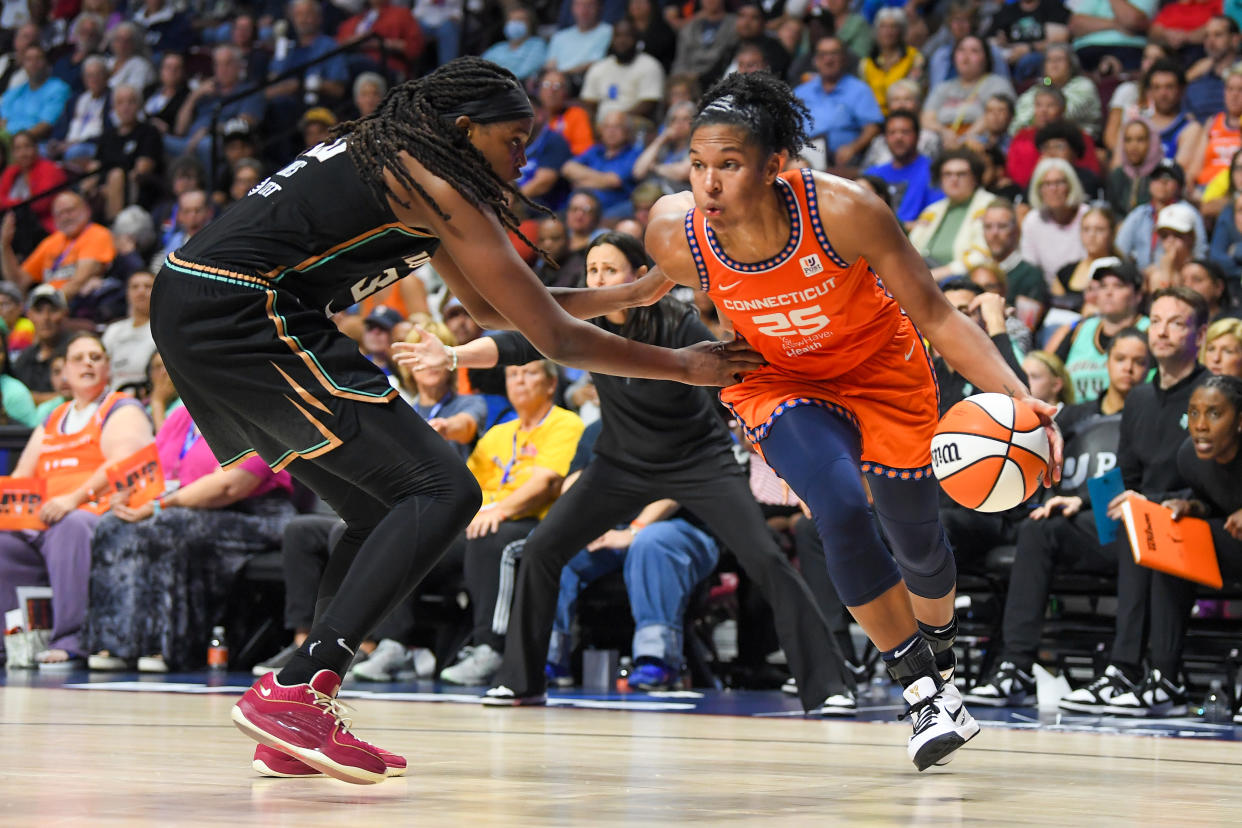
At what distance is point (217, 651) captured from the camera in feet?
24.5

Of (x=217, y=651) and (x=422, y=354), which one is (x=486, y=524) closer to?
(x=217, y=651)

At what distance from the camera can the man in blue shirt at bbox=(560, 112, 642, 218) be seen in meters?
10.5

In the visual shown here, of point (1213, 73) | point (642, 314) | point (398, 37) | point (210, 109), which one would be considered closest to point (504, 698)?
point (642, 314)

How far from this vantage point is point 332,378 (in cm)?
330

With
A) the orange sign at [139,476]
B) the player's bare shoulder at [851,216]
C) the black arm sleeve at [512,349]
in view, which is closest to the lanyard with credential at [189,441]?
the orange sign at [139,476]

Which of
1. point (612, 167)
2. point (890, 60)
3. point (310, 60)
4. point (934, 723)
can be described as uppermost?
point (310, 60)

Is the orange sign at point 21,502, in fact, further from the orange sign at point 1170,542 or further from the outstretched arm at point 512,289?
the orange sign at point 1170,542

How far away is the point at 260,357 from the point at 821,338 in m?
1.42

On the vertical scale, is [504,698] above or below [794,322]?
below

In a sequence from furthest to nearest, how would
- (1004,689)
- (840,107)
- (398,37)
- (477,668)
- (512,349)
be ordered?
1. (398,37)
2. (840,107)
3. (477,668)
4. (1004,689)
5. (512,349)

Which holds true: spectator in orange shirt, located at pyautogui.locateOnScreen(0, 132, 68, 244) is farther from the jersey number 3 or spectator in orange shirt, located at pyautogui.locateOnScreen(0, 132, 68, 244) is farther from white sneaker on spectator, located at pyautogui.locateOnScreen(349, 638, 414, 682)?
the jersey number 3

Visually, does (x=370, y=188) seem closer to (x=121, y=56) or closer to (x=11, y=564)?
(x=11, y=564)

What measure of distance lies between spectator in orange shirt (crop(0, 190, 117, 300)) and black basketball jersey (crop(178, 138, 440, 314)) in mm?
8668

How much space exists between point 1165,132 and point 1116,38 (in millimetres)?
1308
